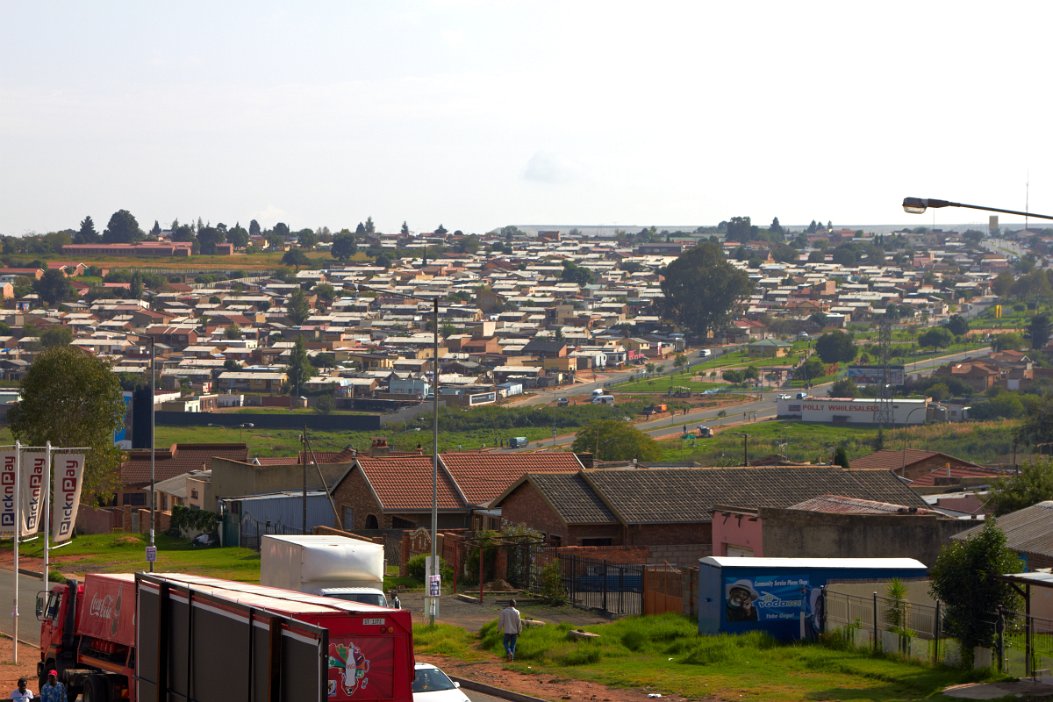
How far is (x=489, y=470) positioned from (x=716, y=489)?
10.0m

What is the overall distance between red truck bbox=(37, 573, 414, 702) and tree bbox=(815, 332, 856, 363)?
511 ft

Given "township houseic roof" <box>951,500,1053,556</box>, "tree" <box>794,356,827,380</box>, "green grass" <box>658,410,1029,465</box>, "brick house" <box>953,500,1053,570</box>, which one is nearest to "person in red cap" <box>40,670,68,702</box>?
"brick house" <box>953,500,1053,570</box>

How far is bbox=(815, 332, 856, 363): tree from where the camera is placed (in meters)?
173

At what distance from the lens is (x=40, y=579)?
46000 mm

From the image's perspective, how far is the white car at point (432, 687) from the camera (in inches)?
746

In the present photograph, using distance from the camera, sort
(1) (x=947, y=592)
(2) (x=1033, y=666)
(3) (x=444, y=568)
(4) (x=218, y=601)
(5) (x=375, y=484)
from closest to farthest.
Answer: (4) (x=218, y=601), (2) (x=1033, y=666), (1) (x=947, y=592), (3) (x=444, y=568), (5) (x=375, y=484)

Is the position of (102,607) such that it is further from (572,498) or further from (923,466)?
(923,466)

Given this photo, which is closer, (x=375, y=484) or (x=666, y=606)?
(x=666, y=606)

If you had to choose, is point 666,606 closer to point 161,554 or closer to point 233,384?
point 161,554

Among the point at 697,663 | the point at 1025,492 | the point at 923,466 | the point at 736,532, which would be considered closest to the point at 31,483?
the point at 697,663

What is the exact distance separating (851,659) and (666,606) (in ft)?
22.3

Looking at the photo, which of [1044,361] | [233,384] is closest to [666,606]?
[233,384]

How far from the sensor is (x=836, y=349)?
17312 centimetres

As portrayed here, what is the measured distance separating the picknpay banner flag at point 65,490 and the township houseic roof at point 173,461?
→ 4372 cm
